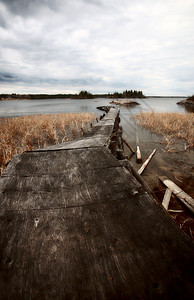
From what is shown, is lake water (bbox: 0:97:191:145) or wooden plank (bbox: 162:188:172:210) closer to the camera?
wooden plank (bbox: 162:188:172:210)

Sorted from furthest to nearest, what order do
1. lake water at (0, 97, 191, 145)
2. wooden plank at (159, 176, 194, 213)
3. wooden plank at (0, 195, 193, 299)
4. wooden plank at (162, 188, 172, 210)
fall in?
1. lake water at (0, 97, 191, 145)
2. wooden plank at (162, 188, 172, 210)
3. wooden plank at (159, 176, 194, 213)
4. wooden plank at (0, 195, 193, 299)

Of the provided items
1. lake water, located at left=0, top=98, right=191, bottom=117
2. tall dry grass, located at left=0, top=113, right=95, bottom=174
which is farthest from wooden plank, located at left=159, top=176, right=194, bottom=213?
tall dry grass, located at left=0, top=113, right=95, bottom=174

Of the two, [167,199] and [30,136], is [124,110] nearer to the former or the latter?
[30,136]

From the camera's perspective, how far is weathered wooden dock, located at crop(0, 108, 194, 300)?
2.64ft

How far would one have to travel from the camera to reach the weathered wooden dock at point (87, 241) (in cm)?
80

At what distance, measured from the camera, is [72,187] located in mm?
1511

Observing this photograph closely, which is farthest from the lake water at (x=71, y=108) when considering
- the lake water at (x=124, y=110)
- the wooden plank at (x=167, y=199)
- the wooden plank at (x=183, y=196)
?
the wooden plank at (x=167, y=199)

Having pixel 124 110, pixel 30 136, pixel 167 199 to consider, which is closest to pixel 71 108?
pixel 124 110

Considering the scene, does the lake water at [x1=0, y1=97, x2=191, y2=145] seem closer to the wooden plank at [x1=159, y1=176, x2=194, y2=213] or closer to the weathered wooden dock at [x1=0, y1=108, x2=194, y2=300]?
the wooden plank at [x1=159, y1=176, x2=194, y2=213]

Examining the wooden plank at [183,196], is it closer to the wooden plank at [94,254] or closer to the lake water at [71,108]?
the wooden plank at [94,254]

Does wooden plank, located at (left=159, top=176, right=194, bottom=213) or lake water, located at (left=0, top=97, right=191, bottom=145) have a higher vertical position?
wooden plank, located at (left=159, top=176, right=194, bottom=213)

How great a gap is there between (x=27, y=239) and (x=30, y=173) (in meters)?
0.81

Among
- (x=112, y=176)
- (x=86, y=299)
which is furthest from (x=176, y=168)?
(x=86, y=299)

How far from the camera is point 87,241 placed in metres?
1.04
